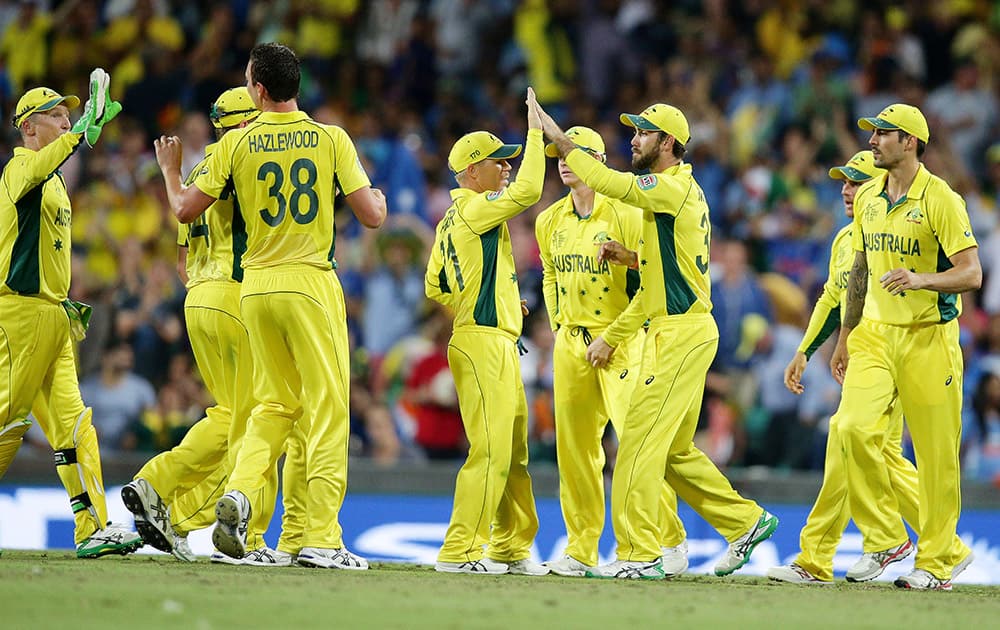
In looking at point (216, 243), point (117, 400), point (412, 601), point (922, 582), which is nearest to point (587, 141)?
point (216, 243)

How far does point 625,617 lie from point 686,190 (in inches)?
125

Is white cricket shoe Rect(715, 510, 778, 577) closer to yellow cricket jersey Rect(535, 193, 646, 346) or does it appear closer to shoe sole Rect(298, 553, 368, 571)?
yellow cricket jersey Rect(535, 193, 646, 346)

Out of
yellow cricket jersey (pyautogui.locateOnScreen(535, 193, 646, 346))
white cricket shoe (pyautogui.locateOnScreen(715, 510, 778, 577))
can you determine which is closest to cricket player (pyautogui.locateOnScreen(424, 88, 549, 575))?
yellow cricket jersey (pyautogui.locateOnScreen(535, 193, 646, 346))

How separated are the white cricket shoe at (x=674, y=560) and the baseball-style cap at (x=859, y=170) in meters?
2.78

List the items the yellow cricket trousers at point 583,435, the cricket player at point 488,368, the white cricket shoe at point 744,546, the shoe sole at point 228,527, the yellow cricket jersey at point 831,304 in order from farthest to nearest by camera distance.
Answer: the yellow cricket jersey at point 831,304
the yellow cricket trousers at point 583,435
the white cricket shoe at point 744,546
the cricket player at point 488,368
the shoe sole at point 228,527

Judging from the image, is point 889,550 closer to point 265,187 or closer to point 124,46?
point 265,187

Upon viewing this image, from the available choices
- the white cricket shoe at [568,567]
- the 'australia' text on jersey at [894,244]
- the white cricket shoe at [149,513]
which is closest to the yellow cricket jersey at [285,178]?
the white cricket shoe at [149,513]

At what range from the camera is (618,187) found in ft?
29.0

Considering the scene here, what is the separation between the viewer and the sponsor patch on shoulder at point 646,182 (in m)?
8.94

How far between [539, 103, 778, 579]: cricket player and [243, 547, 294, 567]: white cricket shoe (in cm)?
187

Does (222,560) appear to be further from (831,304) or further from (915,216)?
(915,216)

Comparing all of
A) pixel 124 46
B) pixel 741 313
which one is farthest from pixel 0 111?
pixel 741 313

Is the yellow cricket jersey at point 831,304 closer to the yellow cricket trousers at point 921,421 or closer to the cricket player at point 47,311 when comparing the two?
the yellow cricket trousers at point 921,421

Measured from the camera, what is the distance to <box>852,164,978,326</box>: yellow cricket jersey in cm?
895
